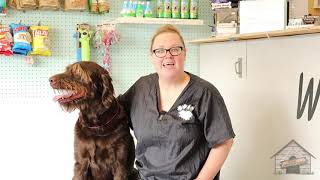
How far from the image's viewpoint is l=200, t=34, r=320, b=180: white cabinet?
6.76 feet

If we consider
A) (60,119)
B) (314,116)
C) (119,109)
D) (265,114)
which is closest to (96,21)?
(60,119)

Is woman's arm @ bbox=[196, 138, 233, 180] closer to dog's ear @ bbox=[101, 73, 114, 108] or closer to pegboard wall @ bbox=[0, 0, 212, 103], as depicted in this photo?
dog's ear @ bbox=[101, 73, 114, 108]

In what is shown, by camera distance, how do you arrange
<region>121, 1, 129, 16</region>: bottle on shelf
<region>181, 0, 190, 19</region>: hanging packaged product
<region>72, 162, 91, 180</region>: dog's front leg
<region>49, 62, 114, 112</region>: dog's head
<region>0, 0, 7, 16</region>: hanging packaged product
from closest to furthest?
<region>49, 62, 114, 112</region>: dog's head
<region>72, 162, 91, 180</region>: dog's front leg
<region>0, 0, 7, 16</region>: hanging packaged product
<region>121, 1, 129, 16</region>: bottle on shelf
<region>181, 0, 190, 19</region>: hanging packaged product

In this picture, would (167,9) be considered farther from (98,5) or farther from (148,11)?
(98,5)

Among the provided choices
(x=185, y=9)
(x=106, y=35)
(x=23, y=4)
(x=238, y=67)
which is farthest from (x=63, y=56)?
(x=238, y=67)

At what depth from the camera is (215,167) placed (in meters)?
1.73

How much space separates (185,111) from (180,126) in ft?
0.22

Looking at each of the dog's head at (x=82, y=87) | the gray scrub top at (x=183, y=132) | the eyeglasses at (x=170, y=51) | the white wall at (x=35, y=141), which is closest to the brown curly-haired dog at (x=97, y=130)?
the dog's head at (x=82, y=87)

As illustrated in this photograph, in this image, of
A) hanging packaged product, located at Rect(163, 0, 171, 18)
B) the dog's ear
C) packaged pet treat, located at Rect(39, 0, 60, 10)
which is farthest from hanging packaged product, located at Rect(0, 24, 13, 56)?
hanging packaged product, located at Rect(163, 0, 171, 18)

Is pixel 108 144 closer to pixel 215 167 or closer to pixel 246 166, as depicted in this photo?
pixel 215 167

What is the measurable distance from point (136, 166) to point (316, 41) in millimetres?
1038

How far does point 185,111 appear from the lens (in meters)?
1.75

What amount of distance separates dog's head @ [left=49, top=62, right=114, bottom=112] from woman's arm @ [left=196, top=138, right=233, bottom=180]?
47 cm

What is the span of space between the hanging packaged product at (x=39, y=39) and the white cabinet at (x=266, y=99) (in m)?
1.04
